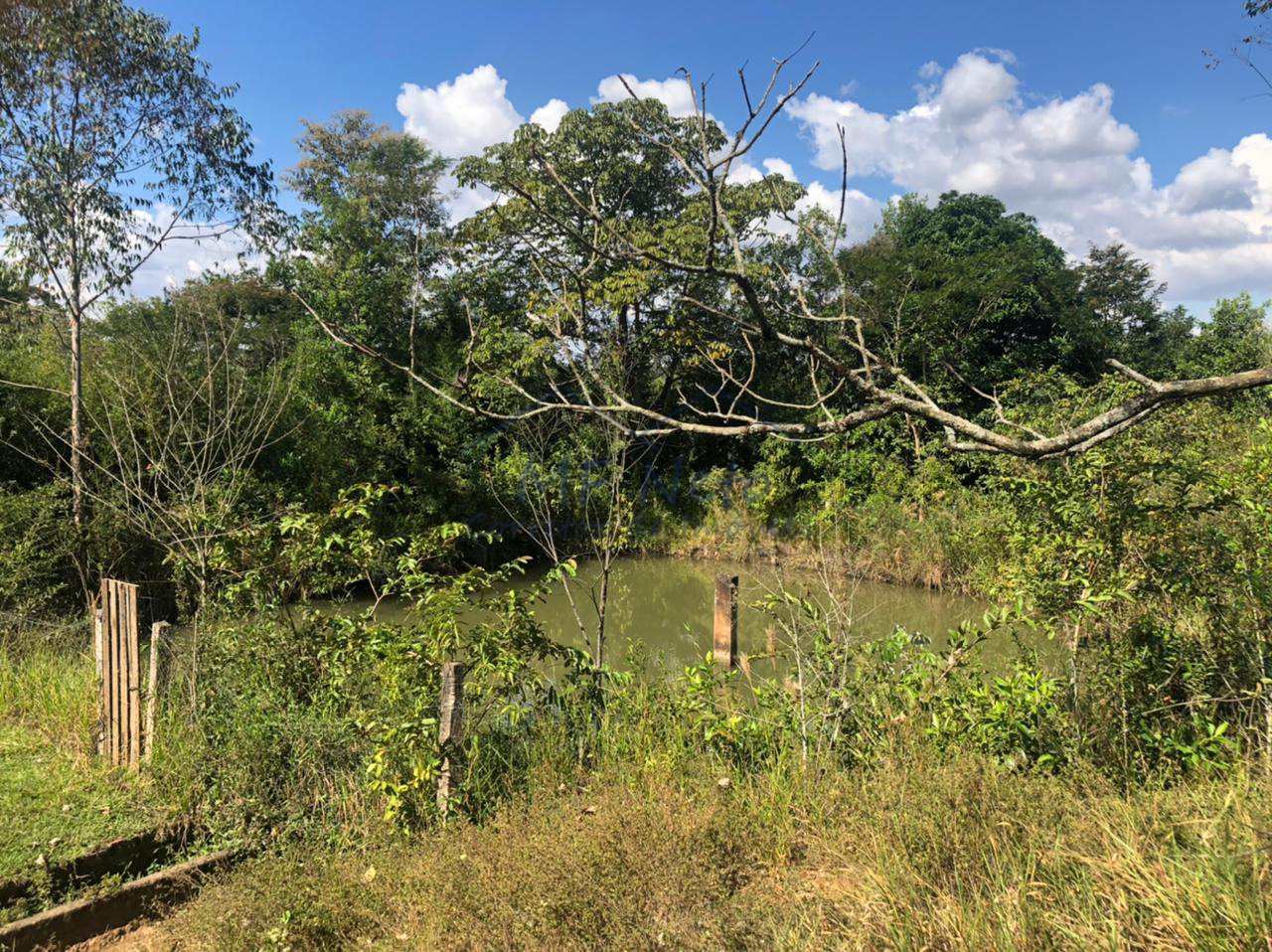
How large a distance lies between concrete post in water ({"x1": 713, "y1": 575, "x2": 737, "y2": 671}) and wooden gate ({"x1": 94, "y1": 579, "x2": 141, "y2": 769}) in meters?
3.32

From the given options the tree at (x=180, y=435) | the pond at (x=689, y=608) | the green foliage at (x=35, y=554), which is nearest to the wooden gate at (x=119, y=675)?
the tree at (x=180, y=435)

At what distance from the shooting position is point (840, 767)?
333cm

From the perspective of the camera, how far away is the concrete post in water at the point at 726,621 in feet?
16.4

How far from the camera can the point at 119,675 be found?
4258mm

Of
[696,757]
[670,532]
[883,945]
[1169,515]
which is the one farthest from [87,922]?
[670,532]

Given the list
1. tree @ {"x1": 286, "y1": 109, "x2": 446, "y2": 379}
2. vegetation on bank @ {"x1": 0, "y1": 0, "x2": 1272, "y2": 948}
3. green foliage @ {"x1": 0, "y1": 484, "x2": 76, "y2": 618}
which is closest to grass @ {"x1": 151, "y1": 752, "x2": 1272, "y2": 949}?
vegetation on bank @ {"x1": 0, "y1": 0, "x2": 1272, "y2": 948}

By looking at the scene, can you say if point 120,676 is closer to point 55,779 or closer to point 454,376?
point 55,779

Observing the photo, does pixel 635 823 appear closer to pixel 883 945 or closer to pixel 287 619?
pixel 883 945

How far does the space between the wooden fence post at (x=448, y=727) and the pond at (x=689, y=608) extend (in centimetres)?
484

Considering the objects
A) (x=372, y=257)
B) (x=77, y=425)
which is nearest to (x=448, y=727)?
(x=77, y=425)

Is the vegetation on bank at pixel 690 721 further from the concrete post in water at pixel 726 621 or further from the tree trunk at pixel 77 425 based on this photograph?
the concrete post in water at pixel 726 621

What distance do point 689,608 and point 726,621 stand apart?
637 centimetres

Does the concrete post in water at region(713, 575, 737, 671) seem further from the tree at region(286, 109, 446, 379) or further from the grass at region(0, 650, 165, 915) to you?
the tree at region(286, 109, 446, 379)

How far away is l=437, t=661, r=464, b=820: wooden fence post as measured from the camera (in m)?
3.25
